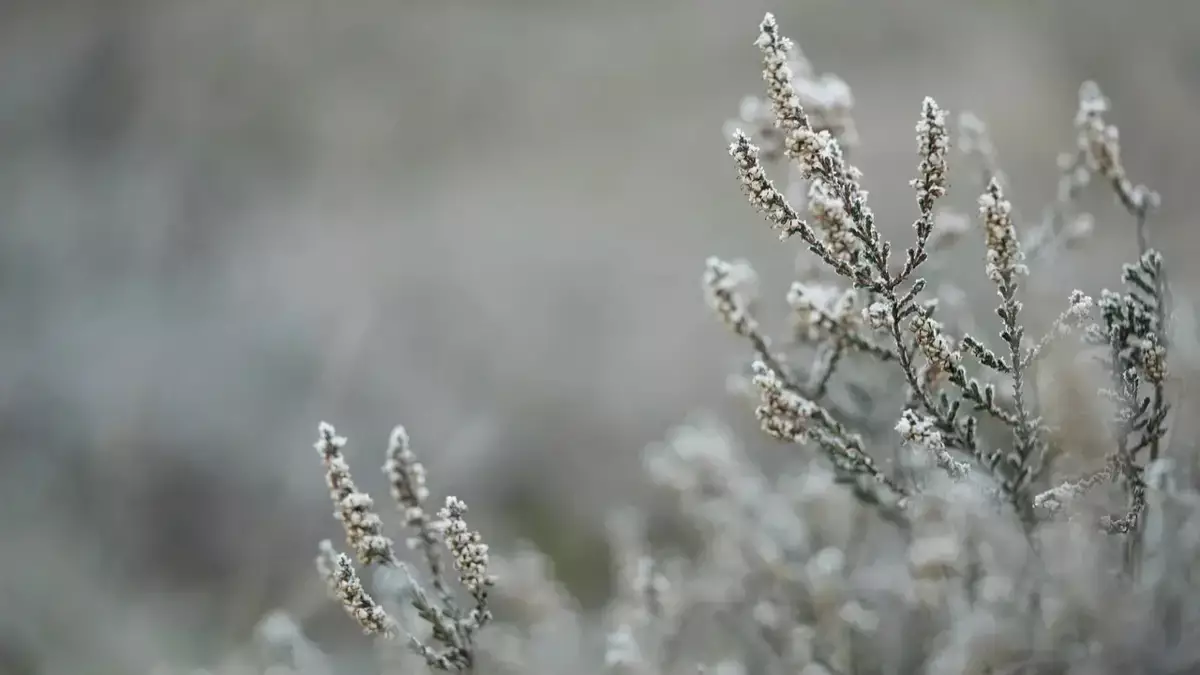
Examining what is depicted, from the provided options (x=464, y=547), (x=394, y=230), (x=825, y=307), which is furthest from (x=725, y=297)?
(x=394, y=230)

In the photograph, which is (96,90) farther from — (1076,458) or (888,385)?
(1076,458)

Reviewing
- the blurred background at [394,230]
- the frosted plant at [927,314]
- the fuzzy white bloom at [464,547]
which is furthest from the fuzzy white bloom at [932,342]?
the blurred background at [394,230]

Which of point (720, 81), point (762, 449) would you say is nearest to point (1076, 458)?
point (762, 449)

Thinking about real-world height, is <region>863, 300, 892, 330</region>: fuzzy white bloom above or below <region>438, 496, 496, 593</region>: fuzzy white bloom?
above

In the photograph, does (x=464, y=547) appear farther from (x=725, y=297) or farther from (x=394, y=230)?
(x=394, y=230)

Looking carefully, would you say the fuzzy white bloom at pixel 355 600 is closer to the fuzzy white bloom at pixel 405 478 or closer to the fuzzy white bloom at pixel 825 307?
the fuzzy white bloom at pixel 405 478

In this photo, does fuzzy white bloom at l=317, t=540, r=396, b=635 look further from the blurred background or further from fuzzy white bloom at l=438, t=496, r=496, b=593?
the blurred background

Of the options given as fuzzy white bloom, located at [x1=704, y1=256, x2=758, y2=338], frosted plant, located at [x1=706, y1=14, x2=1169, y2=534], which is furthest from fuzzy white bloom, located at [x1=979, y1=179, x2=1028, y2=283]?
fuzzy white bloom, located at [x1=704, y1=256, x2=758, y2=338]
